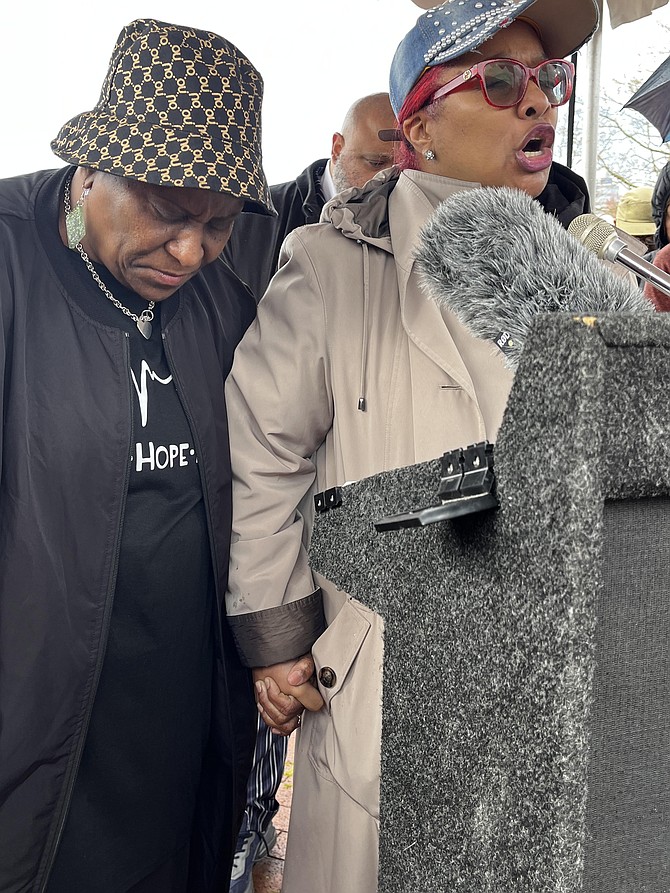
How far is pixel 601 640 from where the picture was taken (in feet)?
1.84

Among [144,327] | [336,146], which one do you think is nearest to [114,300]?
[144,327]

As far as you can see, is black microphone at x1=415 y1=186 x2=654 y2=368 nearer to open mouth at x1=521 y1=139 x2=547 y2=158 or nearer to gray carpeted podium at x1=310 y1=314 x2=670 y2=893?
gray carpeted podium at x1=310 y1=314 x2=670 y2=893

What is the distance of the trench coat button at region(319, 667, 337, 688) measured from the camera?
4.24 ft

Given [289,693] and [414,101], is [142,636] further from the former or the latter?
[414,101]

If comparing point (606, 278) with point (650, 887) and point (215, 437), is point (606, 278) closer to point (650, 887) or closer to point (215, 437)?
point (650, 887)

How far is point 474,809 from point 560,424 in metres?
0.28

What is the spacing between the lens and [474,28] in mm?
1319

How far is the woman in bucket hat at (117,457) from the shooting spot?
1.22m

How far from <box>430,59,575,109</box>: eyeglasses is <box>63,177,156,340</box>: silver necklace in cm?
57

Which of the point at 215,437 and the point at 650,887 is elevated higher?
the point at 215,437

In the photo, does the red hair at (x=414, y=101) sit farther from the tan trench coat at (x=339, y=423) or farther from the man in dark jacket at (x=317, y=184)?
the man in dark jacket at (x=317, y=184)

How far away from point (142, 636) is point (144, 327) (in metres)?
0.47

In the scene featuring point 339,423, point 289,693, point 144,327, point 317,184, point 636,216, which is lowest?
point 289,693

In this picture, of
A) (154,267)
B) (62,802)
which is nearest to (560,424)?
(154,267)
